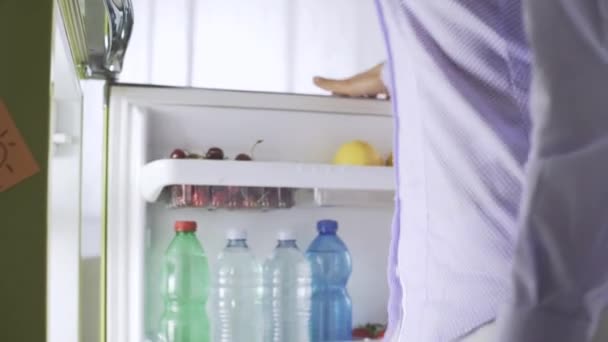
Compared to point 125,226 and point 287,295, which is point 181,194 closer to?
point 125,226

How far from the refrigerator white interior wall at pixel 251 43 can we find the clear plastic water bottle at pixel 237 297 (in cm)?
41

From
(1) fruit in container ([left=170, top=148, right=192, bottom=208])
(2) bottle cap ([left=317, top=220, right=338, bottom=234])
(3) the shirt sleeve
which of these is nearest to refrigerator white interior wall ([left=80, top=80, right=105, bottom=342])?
(1) fruit in container ([left=170, top=148, right=192, bottom=208])

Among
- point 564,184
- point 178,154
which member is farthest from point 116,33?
point 564,184

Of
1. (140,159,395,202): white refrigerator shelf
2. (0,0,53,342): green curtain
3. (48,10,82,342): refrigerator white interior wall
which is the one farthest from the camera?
Answer: (140,159,395,202): white refrigerator shelf

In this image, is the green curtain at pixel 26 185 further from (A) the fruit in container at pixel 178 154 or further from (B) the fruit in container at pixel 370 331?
(B) the fruit in container at pixel 370 331

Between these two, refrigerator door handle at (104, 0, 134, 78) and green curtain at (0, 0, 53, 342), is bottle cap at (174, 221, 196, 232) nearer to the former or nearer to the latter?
refrigerator door handle at (104, 0, 134, 78)

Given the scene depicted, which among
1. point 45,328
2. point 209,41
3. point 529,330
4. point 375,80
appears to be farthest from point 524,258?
point 209,41

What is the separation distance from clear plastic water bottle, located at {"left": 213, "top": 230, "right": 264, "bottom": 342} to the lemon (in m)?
0.24

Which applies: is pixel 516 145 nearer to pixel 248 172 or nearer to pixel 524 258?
pixel 524 258

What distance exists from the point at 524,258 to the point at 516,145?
0.42ft

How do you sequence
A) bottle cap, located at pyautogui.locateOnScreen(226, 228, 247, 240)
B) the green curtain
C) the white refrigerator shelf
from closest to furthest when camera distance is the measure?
the green curtain → the white refrigerator shelf → bottle cap, located at pyautogui.locateOnScreen(226, 228, 247, 240)

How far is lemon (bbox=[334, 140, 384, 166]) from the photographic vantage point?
1306 mm

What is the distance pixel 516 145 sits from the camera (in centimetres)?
65

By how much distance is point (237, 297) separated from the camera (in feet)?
4.58
